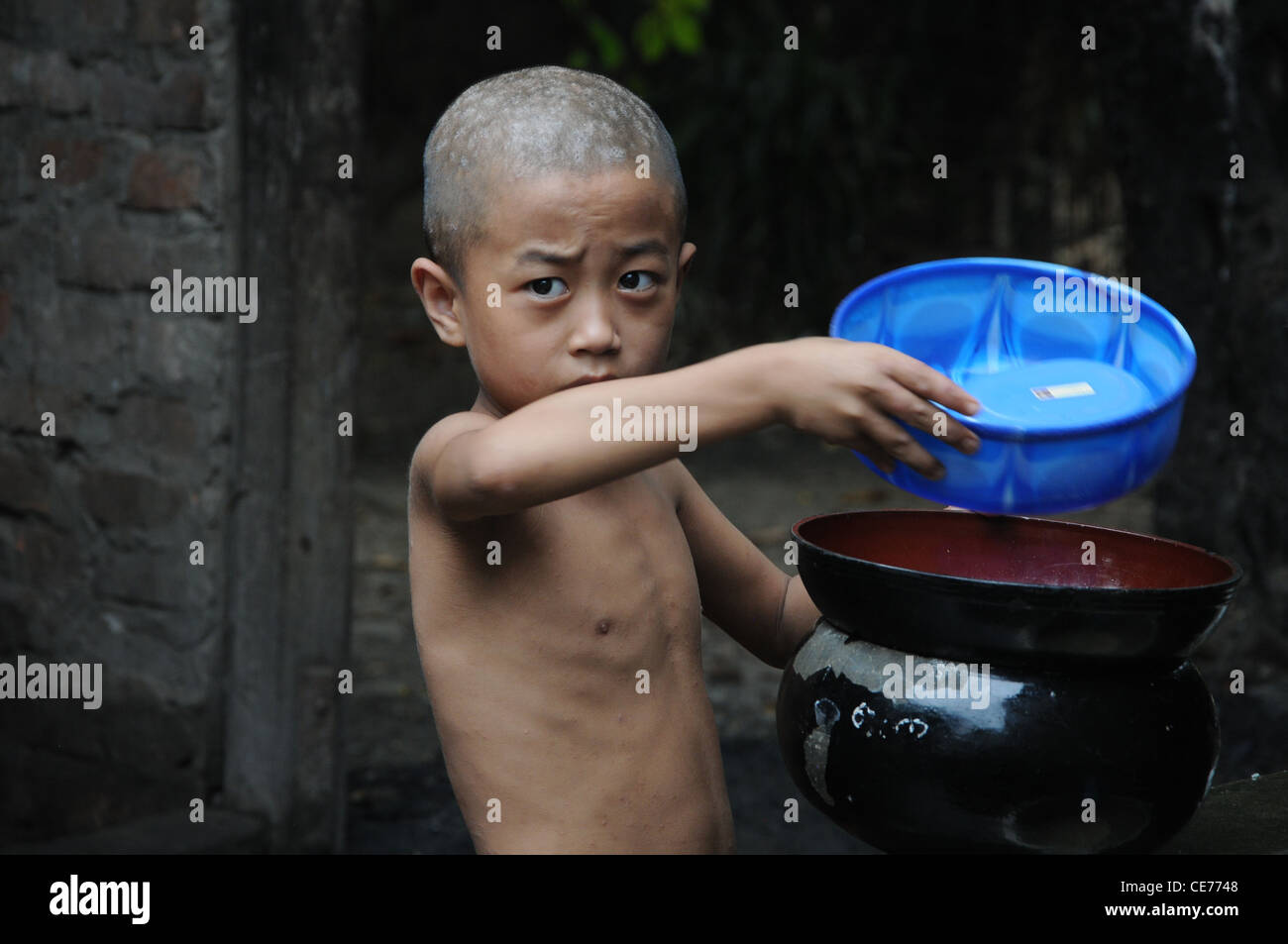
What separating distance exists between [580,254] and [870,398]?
373 mm

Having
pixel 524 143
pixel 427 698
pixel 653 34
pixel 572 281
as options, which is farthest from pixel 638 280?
pixel 653 34

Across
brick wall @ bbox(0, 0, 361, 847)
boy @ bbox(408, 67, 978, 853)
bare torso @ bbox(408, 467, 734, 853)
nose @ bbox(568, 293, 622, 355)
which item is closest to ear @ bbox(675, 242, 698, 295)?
boy @ bbox(408, 67, 978, 853)

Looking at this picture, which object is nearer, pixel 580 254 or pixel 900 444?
pixel 900 444

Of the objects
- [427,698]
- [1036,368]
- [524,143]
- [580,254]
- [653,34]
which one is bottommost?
[427,698]

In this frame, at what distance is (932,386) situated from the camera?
1132 mm

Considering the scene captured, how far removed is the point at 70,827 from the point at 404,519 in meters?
3.21

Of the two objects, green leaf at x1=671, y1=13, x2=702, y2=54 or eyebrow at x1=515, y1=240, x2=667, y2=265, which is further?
green leaf at x1=671, y1=13, x2=702, y2=54

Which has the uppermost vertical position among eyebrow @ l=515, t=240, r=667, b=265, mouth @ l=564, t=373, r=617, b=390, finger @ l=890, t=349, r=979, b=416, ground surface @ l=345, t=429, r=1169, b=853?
eyebrow @ l=515, t=240, r=667, b=265

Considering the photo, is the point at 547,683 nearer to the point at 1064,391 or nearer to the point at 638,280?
the point at 638,280

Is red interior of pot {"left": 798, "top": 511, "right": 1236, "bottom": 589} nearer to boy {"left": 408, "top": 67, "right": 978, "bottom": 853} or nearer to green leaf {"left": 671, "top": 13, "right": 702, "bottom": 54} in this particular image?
boy {"left": 408, "top": 67, "right": 978, "bottom": 853}

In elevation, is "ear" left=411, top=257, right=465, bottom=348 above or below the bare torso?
above

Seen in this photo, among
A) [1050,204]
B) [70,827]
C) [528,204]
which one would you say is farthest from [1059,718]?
[1050,204]

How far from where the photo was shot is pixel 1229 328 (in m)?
3.92

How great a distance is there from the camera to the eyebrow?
4.56 ft
